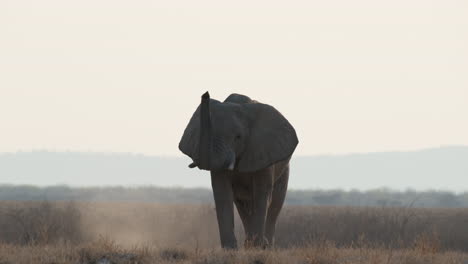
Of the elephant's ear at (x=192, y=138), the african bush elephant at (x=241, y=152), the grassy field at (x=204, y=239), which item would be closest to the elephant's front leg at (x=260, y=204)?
the african bush elephant at (x=241, y=152)

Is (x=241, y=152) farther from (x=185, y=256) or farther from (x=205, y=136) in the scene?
(x=185, y=256)

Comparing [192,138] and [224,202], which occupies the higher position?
[192,138]

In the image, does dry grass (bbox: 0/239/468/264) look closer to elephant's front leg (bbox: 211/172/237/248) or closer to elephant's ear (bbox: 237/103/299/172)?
elephant's front leg (bbox: 211/172/237/248)

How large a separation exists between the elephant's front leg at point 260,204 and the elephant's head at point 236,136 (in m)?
0.35

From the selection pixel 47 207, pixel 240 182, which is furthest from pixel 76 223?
pixel 240 182

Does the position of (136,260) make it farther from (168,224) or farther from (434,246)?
(168,224)

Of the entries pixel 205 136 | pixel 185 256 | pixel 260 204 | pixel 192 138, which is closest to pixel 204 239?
pixel 260 204

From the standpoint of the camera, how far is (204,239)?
33.0 meters

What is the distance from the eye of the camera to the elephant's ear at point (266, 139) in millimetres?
18766

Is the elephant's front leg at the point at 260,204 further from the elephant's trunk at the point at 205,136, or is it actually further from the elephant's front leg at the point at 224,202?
the elephant's trunk at the point at 205,136

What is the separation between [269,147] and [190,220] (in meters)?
18.5

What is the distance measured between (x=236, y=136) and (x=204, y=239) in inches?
585

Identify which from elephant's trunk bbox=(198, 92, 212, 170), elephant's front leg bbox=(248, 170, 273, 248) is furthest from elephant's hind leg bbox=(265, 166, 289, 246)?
elephant's trunk bbox=(198, 92, 212, 170)

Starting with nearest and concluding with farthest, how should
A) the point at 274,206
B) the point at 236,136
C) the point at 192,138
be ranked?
the point at 192,138, the point at 236,136, the point at 274,206
